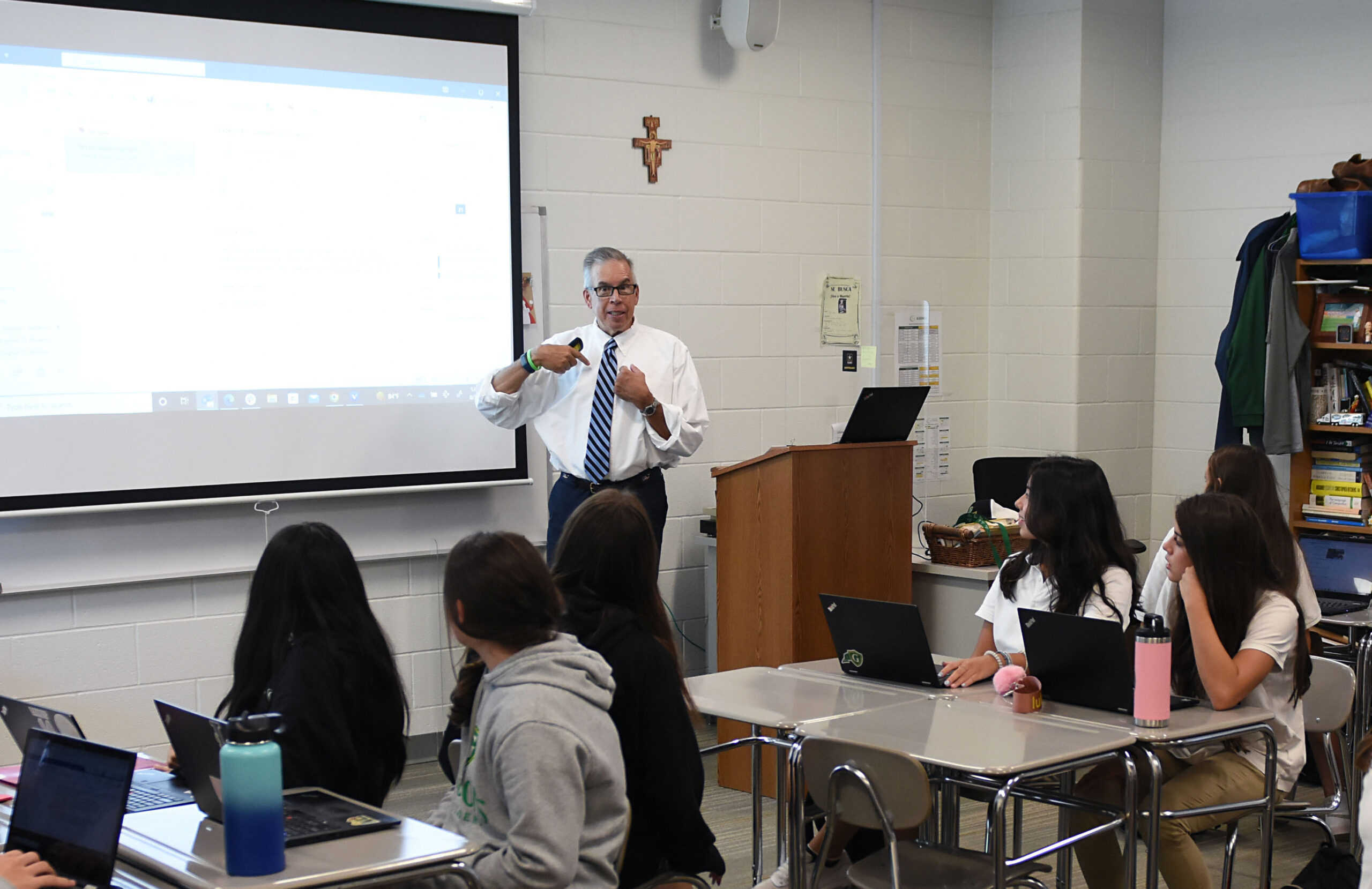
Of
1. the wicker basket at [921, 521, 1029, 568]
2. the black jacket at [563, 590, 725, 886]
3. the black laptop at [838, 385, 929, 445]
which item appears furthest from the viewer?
the wicker basket at [921, 521, 1029, 568]

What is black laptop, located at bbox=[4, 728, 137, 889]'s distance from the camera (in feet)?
5.84

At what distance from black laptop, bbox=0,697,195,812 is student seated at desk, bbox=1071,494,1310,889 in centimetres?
193

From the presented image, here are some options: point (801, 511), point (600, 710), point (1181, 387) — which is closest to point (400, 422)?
point (801, 511)

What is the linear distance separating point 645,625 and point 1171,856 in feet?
4.42

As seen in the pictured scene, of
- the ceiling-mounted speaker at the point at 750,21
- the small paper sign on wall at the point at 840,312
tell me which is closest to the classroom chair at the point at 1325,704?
the small paper sign on wall at the point at 840,312

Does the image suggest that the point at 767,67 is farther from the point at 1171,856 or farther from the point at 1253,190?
the point at 1171,856

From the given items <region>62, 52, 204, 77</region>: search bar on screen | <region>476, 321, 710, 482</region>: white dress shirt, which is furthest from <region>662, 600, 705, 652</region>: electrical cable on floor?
<region>62, 52, 204, 77</region>: search bar on screen

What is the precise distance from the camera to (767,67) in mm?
5211

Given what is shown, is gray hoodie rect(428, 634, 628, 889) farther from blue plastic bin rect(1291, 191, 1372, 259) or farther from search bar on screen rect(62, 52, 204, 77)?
blue plastic bin rect(1291, 191, 1372, 259)

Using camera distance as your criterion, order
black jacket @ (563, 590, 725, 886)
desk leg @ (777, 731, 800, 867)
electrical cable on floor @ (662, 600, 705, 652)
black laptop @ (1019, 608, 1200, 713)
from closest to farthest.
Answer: black jacket @ (563, 590, 725, 886) < black laptop @ (1019, 608, 1200, 713) < desk leg @ (777, 731, 800, 867) < electrical cable on floor @ (662, 600, 705, 652)

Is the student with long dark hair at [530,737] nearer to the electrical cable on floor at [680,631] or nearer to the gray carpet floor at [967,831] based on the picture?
the gray carpet floor at [967,831]

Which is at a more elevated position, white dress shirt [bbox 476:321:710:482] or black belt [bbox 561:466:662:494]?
white dress shirt [bbox 476:321:710:482]

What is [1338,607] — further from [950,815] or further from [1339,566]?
[950,815]

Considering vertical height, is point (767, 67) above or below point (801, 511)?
above
